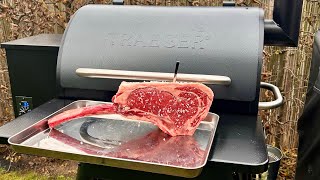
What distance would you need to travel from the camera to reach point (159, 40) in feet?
4.84

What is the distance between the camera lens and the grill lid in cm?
134

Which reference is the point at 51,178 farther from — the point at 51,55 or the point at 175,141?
the point at 175,141

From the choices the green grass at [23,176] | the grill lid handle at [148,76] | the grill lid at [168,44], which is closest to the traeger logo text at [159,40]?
the grill lid at [168,44]

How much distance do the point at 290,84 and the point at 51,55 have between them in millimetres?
1980

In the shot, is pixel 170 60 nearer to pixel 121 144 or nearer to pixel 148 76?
pixel 148 76

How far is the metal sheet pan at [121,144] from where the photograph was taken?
3.13ft

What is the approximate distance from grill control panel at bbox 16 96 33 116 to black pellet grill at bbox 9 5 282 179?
0.59 meters

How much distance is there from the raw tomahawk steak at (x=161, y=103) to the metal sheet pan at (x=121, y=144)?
42 millimetres

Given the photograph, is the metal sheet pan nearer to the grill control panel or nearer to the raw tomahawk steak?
the raw tomahawk steak

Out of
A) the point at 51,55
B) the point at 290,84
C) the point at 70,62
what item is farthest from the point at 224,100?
the point at 290,84

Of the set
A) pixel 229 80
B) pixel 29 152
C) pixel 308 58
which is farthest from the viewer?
pixel 308 58

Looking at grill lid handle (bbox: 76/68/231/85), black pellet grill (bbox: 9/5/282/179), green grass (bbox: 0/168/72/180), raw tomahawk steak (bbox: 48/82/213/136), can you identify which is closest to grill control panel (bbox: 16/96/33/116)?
black pellet grill (bbox: 9/5/282/179)

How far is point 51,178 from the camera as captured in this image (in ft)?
10.3

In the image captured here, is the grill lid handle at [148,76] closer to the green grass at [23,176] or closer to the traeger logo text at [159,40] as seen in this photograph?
the traeger logo text at [159,40]
